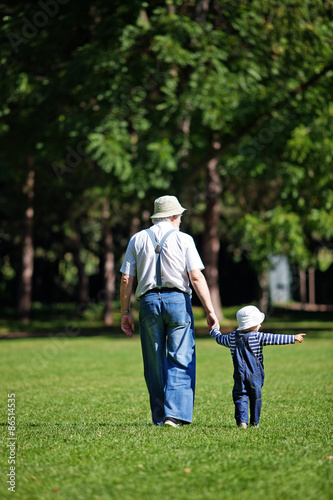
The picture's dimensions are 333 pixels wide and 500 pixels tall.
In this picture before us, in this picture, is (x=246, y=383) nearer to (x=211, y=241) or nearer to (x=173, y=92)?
(x=173, y=92)

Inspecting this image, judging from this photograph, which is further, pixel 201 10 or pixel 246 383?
pixel 201 10

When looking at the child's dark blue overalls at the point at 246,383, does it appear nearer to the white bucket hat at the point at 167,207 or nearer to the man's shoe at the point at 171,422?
the man's shoe at the point at 171,422

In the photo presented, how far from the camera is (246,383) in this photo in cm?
579

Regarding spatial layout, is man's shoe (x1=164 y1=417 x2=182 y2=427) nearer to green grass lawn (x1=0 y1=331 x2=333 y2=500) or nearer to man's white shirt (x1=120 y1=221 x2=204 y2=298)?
green grass lawn (x1=0 y1=331 x2=333 y2=500)

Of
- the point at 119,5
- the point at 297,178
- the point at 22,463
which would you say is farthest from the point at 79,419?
the point at 297,178

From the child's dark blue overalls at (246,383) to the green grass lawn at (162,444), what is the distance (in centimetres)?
16

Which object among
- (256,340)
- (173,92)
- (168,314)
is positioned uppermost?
(173,92)

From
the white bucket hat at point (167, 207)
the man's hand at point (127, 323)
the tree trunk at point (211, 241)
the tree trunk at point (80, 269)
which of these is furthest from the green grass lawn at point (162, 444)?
the tree trunk at point (80, 269)

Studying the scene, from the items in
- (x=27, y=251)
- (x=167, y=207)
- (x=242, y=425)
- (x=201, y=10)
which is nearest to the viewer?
(x=242, y=425)

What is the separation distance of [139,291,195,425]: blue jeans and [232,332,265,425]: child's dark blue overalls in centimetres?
44

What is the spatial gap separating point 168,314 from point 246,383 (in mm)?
963

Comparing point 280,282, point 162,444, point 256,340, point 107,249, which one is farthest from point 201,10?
point 280,282

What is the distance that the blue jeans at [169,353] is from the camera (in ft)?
19.2

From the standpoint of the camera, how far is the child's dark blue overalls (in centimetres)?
577
